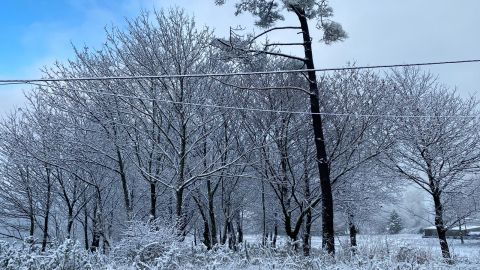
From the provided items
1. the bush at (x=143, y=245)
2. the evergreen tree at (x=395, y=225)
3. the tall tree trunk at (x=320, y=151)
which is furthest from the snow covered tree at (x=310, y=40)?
the evergreen tree at (x=395, y=225)

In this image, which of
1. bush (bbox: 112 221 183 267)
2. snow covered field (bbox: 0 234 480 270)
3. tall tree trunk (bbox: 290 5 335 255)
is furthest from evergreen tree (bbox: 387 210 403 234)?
bush (bbox: 112 221 183 267)

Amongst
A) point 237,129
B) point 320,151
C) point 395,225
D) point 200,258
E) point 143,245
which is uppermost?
point 237,129

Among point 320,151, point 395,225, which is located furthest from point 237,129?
point 395,225

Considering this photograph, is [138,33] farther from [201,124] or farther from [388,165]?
[388,165]

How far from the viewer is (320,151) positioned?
11.1 meters

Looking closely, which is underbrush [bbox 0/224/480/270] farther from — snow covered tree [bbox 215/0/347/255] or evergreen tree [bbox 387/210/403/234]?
evergreen tree [bbox 387/210/403/234]

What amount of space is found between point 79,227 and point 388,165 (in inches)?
995

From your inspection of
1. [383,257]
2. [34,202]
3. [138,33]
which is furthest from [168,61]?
[34,202]

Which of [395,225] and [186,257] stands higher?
[186,257]

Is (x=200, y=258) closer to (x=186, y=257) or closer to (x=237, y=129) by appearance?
(x=186, y=257)

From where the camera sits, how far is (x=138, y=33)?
1405cm

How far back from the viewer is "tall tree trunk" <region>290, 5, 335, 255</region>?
10.7 m

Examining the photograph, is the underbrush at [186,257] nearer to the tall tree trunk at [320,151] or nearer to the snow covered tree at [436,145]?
the tall tree trunk at [320,151]

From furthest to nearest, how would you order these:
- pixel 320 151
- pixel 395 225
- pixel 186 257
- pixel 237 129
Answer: pixel 395 225 < pixel 237 129 < pixel 320 151 < pixel 186 257
